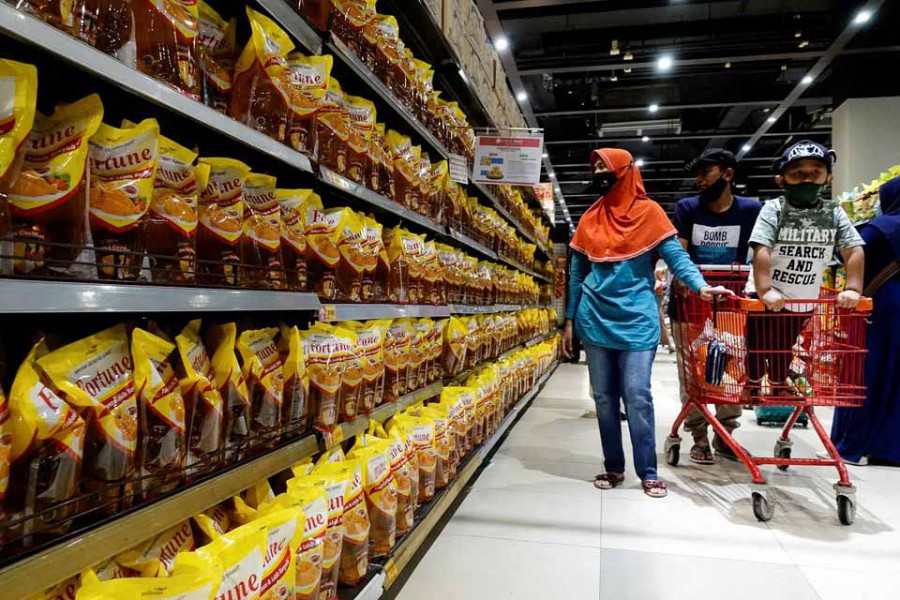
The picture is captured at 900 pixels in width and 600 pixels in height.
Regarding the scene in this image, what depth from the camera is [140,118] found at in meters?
1.29

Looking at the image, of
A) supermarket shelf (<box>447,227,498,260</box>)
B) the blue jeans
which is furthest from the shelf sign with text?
the blue jeans

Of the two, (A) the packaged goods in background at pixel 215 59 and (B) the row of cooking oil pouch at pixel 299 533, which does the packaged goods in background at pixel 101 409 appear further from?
(A) the packaged goods in background at pixel 215 59

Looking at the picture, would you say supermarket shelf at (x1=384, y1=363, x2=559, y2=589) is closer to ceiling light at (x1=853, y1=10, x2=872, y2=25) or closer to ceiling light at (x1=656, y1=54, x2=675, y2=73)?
ceiling light at (x1=656, y1=54, x2=675, y2=73)

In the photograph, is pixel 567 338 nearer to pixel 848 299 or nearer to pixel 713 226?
pixel 713 226

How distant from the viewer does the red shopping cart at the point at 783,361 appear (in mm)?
2389

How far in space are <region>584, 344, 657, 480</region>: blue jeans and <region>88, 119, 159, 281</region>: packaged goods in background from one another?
7.41ft

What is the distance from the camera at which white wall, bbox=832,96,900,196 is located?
7.31m

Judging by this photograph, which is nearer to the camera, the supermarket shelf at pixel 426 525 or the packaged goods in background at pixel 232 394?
the packaged goods in background at pixel 232 394

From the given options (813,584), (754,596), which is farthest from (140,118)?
(813,584)

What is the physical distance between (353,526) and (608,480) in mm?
1783

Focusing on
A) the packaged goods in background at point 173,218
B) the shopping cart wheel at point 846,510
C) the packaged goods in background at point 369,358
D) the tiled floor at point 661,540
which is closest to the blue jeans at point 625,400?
the tiled floor at point 661,540

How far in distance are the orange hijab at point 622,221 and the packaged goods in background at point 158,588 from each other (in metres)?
2.32

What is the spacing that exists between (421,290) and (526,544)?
44.1 inches

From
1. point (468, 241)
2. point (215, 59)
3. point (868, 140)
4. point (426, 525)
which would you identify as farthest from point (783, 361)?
point (868, 140)
